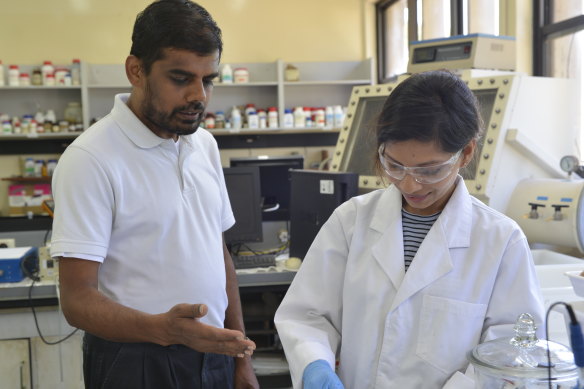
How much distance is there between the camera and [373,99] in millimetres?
2584

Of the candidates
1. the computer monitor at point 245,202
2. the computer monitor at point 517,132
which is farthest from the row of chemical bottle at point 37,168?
the computer monitor at point 517,132

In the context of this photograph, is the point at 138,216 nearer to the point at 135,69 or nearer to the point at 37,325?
the point at 135,69

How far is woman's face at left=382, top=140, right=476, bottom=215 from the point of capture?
108 cm

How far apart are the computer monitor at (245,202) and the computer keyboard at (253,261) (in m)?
0.10

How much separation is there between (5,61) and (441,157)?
A: 17.3 ft

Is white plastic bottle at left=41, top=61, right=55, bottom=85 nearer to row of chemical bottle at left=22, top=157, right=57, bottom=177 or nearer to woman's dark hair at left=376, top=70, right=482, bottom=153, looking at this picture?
row of chemical bottle at left=22, top=157, right=57, bottom=177

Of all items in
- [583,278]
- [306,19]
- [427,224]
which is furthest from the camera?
[306,19]

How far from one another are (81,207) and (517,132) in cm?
158

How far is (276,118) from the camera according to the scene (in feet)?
17.3

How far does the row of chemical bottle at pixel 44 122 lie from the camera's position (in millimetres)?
5012

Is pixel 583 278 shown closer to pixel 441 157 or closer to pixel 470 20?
pixel 441 157

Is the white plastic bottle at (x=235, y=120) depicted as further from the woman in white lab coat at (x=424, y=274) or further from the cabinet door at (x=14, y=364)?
the woman in white lab coat at (x=424, y=274)

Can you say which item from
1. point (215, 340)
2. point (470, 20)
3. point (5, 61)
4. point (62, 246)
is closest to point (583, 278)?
point (215, 340)

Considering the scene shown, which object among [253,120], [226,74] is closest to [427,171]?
[253,120]
